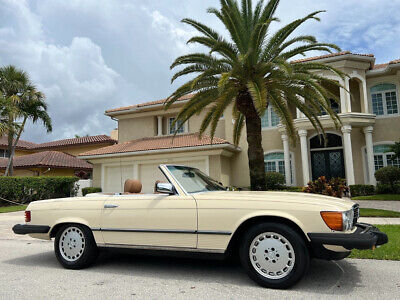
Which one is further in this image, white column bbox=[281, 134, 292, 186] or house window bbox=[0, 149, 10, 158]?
→ house window bbox=[0, 149, 10, 158]

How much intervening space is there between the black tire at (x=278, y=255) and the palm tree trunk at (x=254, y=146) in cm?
558

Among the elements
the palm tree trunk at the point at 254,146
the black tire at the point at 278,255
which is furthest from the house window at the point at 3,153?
the black tire at the point at 278,255

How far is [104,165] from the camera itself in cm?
2034

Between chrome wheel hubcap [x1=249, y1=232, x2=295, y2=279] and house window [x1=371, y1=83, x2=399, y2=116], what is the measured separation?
17.6 meters

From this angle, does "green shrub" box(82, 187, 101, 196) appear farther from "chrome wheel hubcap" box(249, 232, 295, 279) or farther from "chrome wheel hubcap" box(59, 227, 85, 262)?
"chrome wheel hubcap" box(249, 232, 295, 279)

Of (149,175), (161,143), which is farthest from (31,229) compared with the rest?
(161,143)

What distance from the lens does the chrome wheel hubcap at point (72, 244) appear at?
471 cm

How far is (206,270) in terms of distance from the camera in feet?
14.7

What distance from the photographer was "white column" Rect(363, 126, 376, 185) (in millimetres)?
16938

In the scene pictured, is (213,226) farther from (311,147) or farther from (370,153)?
(311,147)

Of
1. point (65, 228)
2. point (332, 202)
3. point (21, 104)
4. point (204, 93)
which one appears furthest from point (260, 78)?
point (21, 104)

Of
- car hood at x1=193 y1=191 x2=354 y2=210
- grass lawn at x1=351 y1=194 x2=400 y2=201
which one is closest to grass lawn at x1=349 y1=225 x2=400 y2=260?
car hood at x1=193 y1=191 x2=354 y2=210

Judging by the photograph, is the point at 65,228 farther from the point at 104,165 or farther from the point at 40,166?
the point at 40,166

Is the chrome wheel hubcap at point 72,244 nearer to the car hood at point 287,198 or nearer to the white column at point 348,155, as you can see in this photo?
the car hood at point 287,198
